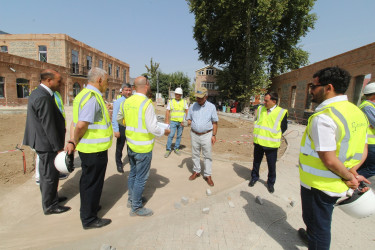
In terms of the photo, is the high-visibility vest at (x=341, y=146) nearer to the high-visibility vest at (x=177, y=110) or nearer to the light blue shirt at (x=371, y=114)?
the light blue shirt at (x=371, y=114)

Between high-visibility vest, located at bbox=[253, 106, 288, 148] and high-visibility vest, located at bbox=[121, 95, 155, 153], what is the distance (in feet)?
6.79

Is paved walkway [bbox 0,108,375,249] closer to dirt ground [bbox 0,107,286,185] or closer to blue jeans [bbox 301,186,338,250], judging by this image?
blue jeans [bbox 301,186,338,250]

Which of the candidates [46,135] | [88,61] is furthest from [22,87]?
[46,135]

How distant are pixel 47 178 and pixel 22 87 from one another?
21.8 metres

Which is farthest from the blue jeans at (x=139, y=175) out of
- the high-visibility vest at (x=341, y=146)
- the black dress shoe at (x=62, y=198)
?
the high-visibility vest at (x=341, y=146)

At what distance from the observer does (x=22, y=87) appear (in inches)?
737

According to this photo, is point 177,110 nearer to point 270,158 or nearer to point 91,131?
point 270,158

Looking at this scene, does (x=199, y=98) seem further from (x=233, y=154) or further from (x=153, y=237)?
(x=233, y=154)

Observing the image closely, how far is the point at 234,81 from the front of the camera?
22.3m

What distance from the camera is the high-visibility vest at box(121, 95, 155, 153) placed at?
2617 millimetres

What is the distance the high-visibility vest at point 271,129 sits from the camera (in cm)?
342

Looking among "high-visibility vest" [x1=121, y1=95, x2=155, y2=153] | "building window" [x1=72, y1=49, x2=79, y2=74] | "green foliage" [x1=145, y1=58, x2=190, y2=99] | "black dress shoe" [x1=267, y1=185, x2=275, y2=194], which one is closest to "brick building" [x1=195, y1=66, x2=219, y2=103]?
"green foliage" [x1=145, y1=58, x2=190, y2=99]

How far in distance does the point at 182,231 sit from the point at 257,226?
1005 mm

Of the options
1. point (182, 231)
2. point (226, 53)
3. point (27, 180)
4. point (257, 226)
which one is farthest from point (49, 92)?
point (226, 53)
